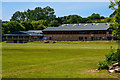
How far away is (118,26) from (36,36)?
13280cm

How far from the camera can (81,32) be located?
145m

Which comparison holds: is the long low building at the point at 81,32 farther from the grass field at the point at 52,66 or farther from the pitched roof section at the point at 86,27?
the grass field at the point at 52,66

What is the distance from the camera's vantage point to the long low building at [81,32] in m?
138

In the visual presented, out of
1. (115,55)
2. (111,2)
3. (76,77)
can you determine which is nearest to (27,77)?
(76,77)

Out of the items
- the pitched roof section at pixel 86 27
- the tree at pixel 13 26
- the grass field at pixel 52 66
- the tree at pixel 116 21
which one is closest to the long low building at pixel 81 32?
the pitched roof section at pixel 86 27

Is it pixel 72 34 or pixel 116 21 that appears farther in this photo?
pixel 72 34

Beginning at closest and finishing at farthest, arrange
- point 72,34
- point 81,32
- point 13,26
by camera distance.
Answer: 1. point 81,32
2. point 72,34
3. point 13,26

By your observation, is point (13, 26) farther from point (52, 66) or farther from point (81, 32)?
point (52, 66)

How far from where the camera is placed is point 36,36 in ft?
515

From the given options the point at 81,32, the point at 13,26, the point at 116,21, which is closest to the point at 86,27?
the point at 81,32

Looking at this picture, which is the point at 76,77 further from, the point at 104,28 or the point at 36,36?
the point at 36,36

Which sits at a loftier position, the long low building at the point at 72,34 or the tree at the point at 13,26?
the tree at the point at 13,26

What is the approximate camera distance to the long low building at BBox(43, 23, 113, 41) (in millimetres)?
138100

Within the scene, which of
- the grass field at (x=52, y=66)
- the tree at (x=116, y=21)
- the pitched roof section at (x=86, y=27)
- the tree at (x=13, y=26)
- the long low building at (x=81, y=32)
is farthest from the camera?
the tree at (x=13, y=26)
